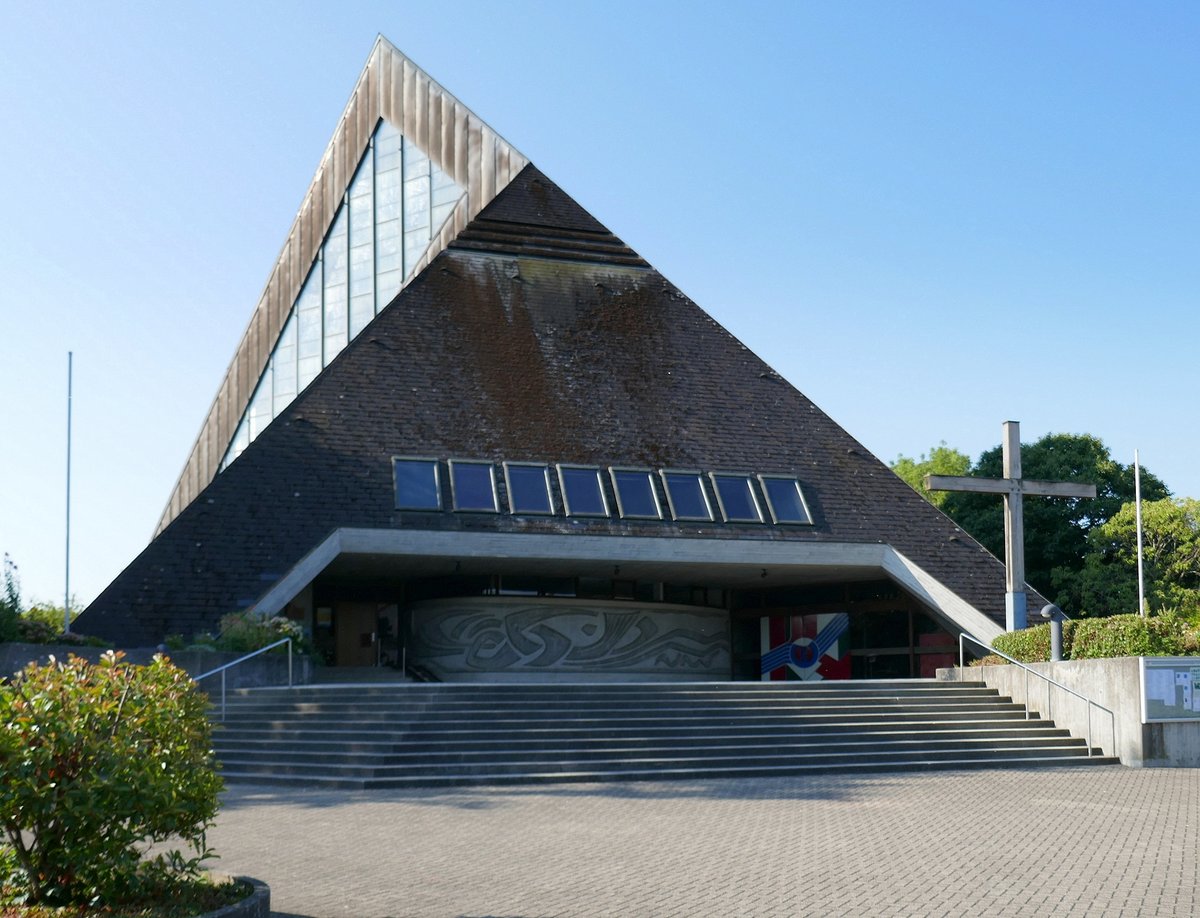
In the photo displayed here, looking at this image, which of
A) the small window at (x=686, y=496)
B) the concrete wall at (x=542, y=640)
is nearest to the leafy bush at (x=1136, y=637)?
the small window at (x=686, y=496)

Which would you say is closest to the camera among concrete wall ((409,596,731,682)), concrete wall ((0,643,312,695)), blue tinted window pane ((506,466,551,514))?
concrete wall ((0,643,312,695))

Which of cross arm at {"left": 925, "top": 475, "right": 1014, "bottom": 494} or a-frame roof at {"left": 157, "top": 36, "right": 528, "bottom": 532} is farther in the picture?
a-frame roof at {"left": 157, "top": 36, "right": 528, "bottom": 532}

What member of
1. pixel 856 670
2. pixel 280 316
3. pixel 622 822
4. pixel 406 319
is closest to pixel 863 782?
pixel 622 822

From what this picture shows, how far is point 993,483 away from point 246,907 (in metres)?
16.4

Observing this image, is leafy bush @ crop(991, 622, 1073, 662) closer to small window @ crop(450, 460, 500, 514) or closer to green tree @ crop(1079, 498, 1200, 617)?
small window @ crop(450, 460, 500, 514)

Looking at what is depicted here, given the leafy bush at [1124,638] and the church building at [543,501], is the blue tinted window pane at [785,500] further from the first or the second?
the leafy bush at [1124,638]

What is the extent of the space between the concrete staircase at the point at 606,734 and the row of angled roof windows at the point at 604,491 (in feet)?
23.1

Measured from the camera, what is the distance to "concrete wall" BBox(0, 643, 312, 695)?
61.1 ft

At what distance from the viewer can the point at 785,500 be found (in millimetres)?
27688

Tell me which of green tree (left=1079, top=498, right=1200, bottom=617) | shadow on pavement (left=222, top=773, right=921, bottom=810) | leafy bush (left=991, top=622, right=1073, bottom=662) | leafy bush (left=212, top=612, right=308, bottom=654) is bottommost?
shadow on pavement (left=222, top=773, right=921, bottom=810)

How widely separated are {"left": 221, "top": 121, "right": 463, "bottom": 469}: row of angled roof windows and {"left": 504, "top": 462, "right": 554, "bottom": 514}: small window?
9185 millimetres

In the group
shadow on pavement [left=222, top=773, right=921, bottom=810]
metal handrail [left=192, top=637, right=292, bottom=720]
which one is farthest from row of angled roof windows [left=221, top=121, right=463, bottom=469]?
shadow on pavement [left=222, top=773, right=921, bottom=810]

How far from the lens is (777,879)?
9.05 m

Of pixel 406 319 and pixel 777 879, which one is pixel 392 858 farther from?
pixel 406 319
